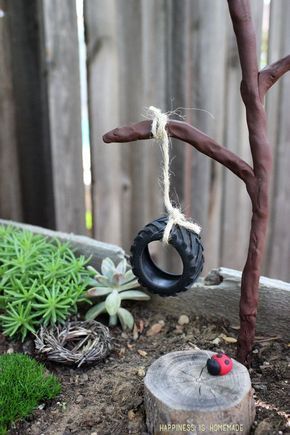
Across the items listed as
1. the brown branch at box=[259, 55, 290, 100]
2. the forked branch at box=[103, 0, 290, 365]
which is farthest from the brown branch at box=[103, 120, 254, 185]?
the brown branch at box=[259, 55, 290, 100]

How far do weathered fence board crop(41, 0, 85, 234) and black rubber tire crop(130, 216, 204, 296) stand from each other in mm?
932

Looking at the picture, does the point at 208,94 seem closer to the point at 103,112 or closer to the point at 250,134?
the point at 103,112

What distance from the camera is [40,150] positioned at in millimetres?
1898

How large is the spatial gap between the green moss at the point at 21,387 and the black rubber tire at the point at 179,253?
287 mm

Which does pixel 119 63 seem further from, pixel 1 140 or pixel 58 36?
pixel 1 140

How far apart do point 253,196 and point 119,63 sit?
1.08 meters

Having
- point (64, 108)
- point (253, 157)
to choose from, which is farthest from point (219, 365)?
point (64, 108)

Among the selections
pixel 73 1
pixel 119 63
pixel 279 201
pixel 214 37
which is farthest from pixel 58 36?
pixel 279 201

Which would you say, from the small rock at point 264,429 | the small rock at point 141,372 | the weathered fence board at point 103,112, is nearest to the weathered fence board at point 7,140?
the weathered fence board at point 103,112

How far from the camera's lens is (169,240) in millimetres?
970

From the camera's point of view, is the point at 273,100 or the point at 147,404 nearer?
the point at 147,404

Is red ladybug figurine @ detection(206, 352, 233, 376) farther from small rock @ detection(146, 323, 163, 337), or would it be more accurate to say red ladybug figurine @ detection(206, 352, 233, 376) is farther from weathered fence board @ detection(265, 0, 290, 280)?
weathered fence board @ detection(265, 0, 290, 280)

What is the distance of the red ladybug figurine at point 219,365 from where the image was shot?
0.90m

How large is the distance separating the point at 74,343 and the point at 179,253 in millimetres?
365
